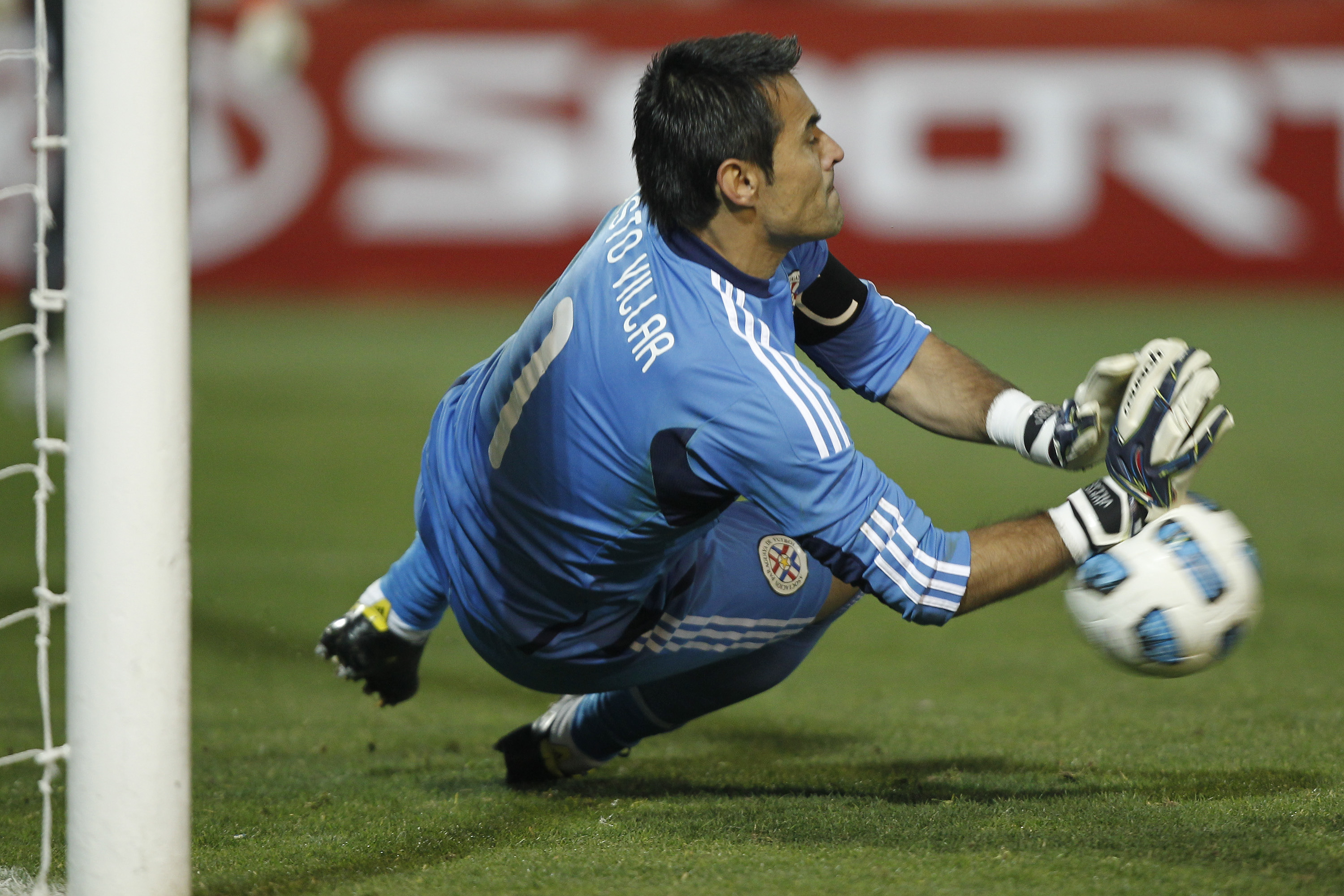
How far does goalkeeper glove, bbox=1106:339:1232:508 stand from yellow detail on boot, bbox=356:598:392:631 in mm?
1560

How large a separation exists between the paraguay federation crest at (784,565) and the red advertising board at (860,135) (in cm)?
891

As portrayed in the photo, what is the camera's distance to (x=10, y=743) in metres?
3.41

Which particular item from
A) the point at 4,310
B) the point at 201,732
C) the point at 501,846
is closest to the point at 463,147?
the point at 4,310

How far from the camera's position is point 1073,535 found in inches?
97.0

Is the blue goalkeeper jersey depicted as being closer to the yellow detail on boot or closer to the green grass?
the yellow detail on boot

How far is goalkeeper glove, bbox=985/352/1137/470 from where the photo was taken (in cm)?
263

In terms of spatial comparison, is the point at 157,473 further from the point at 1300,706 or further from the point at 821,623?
the point at 1300,706

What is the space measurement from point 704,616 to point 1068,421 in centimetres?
77

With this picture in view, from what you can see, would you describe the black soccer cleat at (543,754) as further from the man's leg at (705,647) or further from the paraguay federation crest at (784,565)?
the paraguay federation crest at (784,565)

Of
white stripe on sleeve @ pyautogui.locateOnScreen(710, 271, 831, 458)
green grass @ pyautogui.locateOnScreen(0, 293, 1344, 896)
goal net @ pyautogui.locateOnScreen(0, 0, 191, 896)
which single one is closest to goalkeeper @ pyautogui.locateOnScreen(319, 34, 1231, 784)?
white stripe on sleeve @ pyautogui.locateOnScreen(710, 271, 831, 458)

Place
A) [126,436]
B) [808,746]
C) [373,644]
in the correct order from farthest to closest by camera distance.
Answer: [808,746] → [373,644] → [126,436]

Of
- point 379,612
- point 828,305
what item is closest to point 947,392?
point 828,305

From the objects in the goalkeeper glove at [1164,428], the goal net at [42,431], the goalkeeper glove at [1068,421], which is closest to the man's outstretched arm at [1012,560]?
the goalkeeper glove at [1164,428]

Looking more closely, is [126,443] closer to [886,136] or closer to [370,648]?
[370,648]
